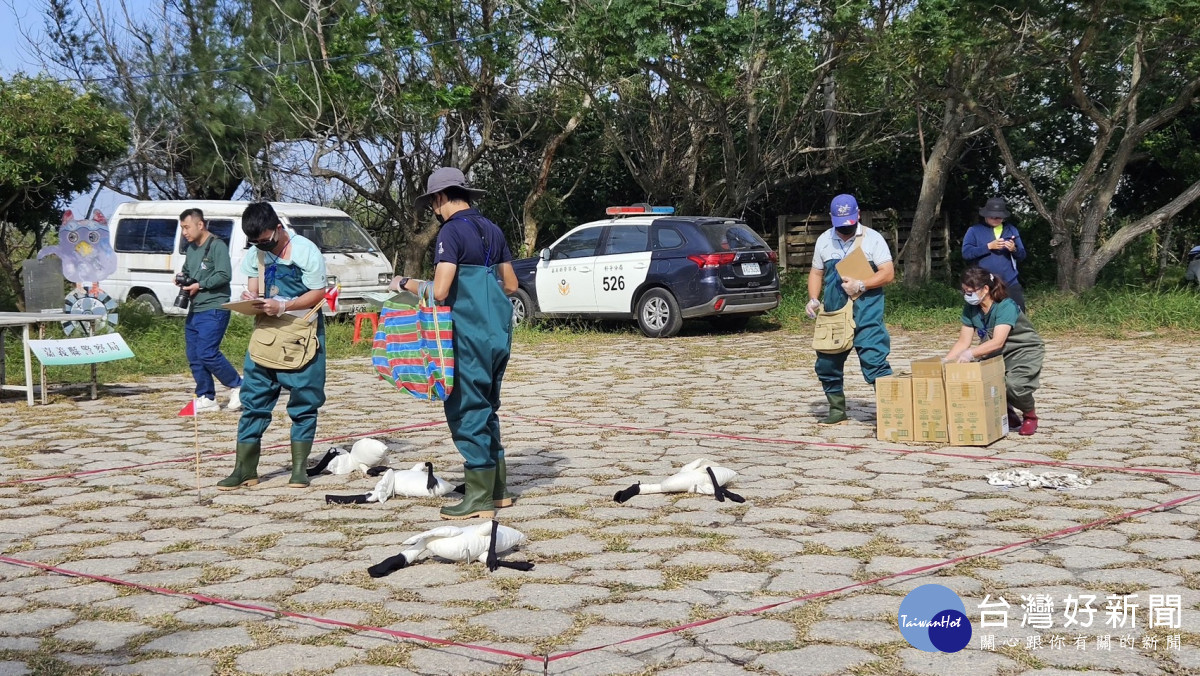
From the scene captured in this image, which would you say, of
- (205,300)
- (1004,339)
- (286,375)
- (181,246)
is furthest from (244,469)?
(181,246)

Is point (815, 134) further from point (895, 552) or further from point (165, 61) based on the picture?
point (895, 552)

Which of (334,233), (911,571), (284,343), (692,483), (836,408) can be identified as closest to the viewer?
(911,571)

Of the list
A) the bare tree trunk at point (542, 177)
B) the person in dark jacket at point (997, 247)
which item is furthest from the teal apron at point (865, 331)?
the bare tree trunk at point (542, 177)

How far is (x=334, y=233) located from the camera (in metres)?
17.8

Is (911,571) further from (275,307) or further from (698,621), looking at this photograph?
(275,307)

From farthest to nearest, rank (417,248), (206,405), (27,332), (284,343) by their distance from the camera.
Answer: (417,248)
(27,332)
(206,405)
(284,343)

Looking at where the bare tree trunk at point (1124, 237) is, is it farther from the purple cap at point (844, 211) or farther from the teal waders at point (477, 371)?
the teal waders at point (477, 371)

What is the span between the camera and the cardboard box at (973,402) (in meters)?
7.74

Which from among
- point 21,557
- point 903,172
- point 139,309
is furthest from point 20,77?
point 903,172

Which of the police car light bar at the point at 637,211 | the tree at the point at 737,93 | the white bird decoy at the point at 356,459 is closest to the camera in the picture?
the white bird decoy at the point at 356,459

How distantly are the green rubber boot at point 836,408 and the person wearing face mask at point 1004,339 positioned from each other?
39.0 inches

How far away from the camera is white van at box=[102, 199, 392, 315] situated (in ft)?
56.0

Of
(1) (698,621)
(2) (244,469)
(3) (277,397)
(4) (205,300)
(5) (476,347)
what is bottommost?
(1) (698,621)

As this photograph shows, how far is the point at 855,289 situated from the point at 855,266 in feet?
0.63
